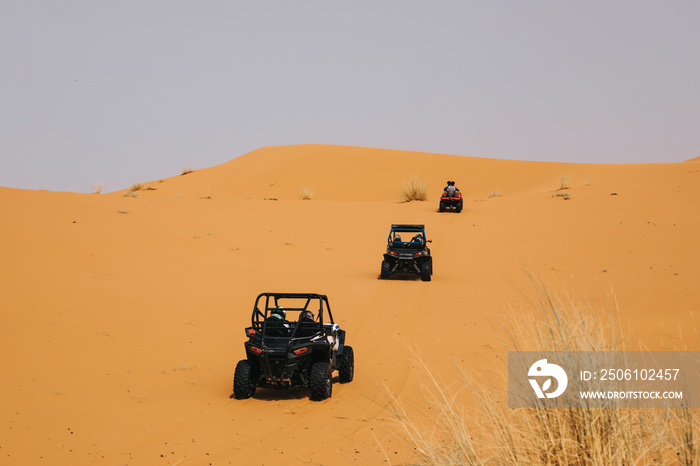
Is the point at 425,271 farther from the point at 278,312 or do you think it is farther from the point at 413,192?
the point at 413,192

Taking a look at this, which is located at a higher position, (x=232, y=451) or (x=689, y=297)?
(x=689, y=297)

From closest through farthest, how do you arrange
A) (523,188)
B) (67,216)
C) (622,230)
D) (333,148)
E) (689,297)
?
(689,297)
(67,216)
(622,230)
(523,188)
(333,148)

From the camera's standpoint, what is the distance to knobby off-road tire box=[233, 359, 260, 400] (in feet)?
24.4

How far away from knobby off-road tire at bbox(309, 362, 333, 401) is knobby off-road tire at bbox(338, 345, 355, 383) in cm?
91

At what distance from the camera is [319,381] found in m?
7.35

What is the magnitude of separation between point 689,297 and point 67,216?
18758 millimetres

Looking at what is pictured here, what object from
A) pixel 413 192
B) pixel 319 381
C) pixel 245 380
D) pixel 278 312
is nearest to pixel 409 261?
pixel 278 312

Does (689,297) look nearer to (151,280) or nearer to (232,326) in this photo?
(232,326)

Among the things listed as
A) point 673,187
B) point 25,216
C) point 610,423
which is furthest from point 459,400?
point 673,187

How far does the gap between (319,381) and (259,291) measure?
26.5 ft

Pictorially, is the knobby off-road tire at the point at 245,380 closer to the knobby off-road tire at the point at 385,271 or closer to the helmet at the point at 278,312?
the helmet at the point at 278,312

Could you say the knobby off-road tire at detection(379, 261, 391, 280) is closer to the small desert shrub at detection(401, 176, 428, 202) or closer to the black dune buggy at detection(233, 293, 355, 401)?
the black dune buggy at detection(233, 293, 355, 401)

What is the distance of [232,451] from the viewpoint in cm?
573

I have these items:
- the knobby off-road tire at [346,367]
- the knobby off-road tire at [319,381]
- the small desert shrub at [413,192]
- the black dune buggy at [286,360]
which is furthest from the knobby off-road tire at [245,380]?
the small desert shrub at [413,192]
